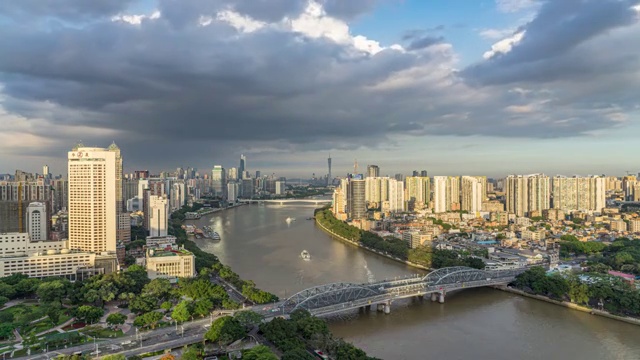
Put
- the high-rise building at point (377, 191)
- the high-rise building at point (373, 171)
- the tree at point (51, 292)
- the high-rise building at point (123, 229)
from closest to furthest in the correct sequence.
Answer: the tree at point (51, 292)
the high-rise building at point (123, 229)
the high-rise building at point (377, 191)
the high-rise building at point (373, 171)

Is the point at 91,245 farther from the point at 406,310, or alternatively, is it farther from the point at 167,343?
the point at 406,310

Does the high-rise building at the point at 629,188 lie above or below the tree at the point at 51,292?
above

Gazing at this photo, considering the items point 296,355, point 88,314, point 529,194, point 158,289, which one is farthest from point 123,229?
point 529,194

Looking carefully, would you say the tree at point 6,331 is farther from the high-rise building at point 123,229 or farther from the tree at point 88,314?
the high-rise building at point 123,229

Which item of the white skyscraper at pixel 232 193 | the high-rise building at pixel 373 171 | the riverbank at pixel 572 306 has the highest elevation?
the high-rise building at pixel 373 171

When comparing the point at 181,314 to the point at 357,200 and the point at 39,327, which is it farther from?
the point at 357,200

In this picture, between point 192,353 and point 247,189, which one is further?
point 247,189

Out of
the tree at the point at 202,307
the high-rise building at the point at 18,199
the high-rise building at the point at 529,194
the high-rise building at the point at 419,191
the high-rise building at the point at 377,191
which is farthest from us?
the high-rise building at the point at 377,191

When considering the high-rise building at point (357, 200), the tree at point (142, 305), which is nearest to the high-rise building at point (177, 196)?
the high-rise building at point (357, 200)
